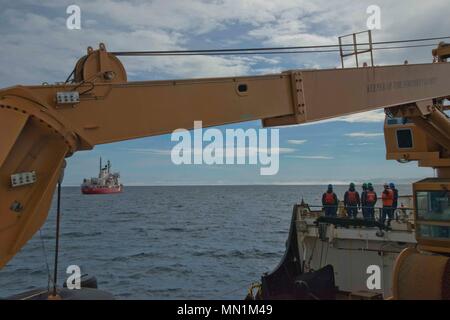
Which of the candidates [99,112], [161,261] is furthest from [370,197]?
[161,261]

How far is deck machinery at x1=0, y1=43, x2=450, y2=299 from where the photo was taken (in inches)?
186

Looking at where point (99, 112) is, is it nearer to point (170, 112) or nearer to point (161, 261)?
point (170, 112)

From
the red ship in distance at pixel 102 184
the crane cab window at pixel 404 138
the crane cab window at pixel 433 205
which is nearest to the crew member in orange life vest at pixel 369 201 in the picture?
the crane cab window at pixel 404 138

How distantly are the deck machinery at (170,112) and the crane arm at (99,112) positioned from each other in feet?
0.04

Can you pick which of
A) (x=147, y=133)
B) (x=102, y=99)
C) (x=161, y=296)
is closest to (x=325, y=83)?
(x=147, y=133)

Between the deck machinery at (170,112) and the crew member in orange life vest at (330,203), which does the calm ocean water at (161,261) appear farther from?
the deck machinery at (170,112)

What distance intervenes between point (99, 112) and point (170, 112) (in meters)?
0.95

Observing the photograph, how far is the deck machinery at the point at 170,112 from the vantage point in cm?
473

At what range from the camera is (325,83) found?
792 cm

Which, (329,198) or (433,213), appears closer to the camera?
(433,213)

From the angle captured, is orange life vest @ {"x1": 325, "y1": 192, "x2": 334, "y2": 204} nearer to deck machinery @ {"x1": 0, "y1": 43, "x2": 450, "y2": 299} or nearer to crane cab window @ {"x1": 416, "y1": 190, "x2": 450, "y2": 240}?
deck machinery @ {"x1": 0, "y1": 43, "x2": 450, "y2": 299}

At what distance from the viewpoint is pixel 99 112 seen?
5.36 metres

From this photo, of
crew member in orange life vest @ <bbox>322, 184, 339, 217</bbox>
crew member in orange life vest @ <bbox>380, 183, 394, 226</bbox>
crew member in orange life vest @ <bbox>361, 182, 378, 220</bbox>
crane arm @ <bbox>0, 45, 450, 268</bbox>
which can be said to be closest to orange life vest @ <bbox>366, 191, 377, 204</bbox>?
crew member in orange life vest @ <bbox>361, 182, 378, 220</bbox>

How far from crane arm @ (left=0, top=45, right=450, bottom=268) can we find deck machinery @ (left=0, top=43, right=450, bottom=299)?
0.01m
